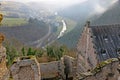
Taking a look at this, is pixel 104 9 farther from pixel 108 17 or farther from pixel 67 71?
pixel 67 71

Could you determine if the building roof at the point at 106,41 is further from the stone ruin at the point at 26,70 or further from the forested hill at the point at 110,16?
the forested hill at the point at 110,16

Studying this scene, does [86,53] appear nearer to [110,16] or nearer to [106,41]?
[106,41]

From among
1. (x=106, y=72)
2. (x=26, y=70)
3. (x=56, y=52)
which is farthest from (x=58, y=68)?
(x=106, y=72)

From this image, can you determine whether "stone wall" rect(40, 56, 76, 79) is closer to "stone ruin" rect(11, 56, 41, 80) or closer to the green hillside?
"stone ruin" rect(11, 56, 41, 80)

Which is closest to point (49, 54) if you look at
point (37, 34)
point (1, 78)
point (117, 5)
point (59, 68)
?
point (59, 68)

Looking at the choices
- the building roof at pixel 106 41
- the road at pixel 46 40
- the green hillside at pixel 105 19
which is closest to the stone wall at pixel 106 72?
the building roof at pixel 106 41

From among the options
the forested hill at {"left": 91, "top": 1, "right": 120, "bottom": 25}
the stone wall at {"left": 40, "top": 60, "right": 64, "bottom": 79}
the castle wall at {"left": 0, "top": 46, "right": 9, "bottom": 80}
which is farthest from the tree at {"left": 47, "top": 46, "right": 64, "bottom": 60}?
the castle wall at {"left": 0, "top": 46, "right": 9, "bottom": 80}
